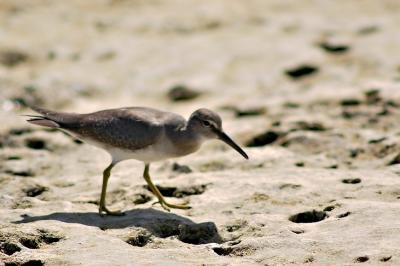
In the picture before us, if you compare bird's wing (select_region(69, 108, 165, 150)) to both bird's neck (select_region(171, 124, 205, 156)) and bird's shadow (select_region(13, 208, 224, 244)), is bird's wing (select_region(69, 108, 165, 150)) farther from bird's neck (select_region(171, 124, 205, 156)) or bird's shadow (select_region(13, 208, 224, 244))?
bird's shadow (select_region(13, 208, 224, 244))

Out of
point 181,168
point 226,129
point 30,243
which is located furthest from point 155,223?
point 226,129

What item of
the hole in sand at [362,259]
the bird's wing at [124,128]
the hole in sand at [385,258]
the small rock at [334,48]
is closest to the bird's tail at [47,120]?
the bird's wing at [124,128]

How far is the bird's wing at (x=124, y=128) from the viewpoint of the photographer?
30.7 feet

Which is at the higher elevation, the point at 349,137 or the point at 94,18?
the point at 94,18

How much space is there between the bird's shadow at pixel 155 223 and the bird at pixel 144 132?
49 cm

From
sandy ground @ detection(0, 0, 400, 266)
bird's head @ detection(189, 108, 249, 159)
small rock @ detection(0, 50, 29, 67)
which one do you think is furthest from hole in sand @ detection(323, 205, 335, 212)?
small rock @ detection(0, 50, 29, 67)

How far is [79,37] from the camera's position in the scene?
51.1 ft

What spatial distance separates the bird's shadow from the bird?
1.60ft

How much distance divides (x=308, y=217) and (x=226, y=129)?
363 cm

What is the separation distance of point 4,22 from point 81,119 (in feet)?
22.6

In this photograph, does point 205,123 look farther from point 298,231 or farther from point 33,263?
point 33,263

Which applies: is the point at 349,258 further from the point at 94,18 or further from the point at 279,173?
the point at 94,18

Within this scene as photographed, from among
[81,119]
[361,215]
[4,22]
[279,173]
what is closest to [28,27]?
[4,22]

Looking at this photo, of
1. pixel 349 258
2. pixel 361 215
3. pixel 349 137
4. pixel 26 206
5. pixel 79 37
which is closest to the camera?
pixel 349 258
